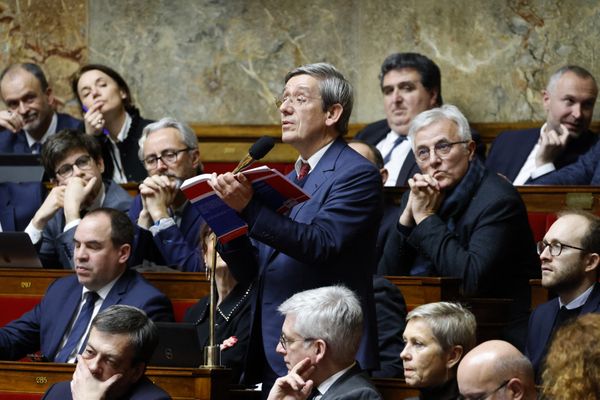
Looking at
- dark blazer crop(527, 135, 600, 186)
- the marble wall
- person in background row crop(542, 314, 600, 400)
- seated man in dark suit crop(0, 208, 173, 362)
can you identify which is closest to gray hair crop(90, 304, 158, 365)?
seated man in dark suit crop(0, 208, 173, 362)

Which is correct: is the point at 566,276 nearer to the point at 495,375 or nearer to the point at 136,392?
the point at 495,375

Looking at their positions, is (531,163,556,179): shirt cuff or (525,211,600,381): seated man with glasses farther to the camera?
(531,163,556,179): shirt cuff

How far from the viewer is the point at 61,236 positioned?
4855 mm

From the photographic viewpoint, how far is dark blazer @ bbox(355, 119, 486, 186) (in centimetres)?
520

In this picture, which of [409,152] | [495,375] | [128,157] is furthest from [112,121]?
[495,375]

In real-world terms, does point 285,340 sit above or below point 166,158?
below

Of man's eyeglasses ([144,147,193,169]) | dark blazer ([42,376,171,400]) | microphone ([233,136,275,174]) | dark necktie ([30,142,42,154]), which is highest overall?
microphone ([233,136,275,174])

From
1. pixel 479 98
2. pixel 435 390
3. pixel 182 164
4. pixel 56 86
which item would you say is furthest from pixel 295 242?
pixel 56 86

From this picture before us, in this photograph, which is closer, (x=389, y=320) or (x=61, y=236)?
(x=389, y=320)

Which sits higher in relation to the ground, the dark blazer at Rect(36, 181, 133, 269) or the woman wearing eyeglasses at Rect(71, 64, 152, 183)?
the woman wearing eyeglasses at Rect(71, 64, 152, 183)

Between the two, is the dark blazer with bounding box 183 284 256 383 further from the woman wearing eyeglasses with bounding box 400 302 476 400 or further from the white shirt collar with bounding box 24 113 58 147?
the white shirt collar with bounding box 24 113 58 147

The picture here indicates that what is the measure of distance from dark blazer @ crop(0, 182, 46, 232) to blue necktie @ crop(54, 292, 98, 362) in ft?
3.38

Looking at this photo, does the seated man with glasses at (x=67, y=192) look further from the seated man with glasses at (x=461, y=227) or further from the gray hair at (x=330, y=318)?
the gray hair at (x=330, y=318)

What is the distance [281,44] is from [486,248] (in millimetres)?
2484
